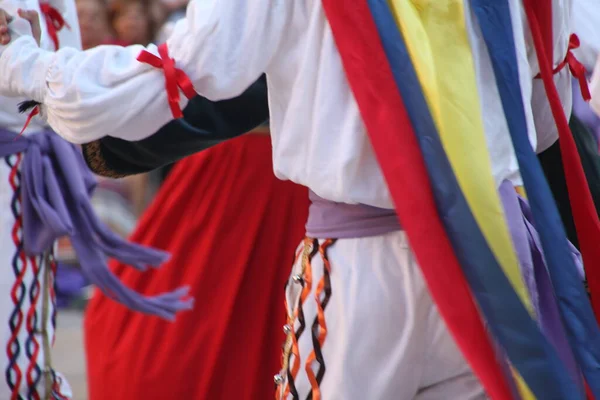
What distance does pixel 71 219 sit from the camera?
8.07 feet

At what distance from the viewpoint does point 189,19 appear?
1.55 metres

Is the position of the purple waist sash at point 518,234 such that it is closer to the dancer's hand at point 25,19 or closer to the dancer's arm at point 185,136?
the dancer's arm at point 185,136

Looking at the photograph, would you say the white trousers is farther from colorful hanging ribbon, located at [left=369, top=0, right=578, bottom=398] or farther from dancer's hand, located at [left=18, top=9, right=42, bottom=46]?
dancer's hand, located at [left=18, top=9, right=42, bottom=46]

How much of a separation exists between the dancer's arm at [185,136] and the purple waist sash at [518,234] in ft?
1.12

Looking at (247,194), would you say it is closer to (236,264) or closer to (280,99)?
(236,264)

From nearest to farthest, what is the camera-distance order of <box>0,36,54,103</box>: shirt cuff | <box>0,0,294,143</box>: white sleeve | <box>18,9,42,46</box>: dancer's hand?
<box>0,0,294,143</box>: white sleeve → <box>0,36,54,103</box>: shirt cuff → <box>18,9,42,46</box>: dancer's hand

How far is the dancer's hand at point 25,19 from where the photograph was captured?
1.78 m

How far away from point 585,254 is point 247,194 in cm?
116

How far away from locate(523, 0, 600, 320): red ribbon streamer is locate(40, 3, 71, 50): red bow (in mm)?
1076

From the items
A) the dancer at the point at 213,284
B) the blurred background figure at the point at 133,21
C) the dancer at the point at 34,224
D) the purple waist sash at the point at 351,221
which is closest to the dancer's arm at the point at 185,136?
the purple waist sash at the point at 351,221

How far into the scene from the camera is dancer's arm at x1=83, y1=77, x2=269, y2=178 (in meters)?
1.84

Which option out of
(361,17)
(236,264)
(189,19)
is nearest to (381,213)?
(361,17)

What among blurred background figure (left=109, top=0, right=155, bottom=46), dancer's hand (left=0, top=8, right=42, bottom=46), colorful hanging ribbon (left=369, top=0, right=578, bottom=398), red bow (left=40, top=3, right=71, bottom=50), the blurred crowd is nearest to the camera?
colorful hanging ribbon (left=369, top=0, right=578, bottom=398)

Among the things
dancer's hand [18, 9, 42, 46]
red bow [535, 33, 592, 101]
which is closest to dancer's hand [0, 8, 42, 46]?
dancer's hand [18, 9, 42, 46]
